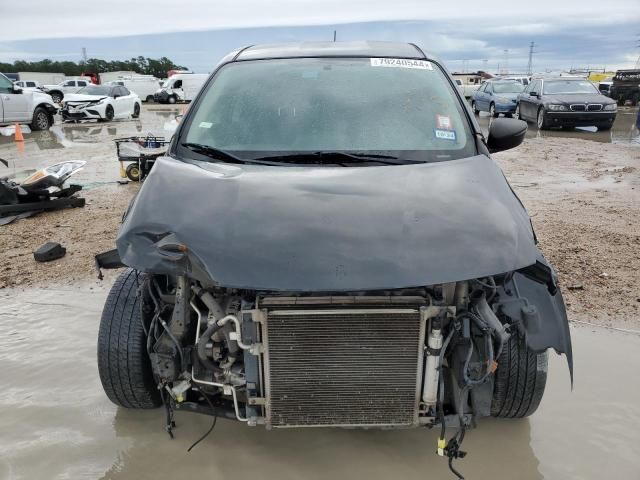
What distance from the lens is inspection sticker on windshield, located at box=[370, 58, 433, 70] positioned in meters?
3.46

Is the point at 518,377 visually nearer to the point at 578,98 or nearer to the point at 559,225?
the point at 559,225

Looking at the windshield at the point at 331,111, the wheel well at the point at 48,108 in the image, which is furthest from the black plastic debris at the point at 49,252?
the wheel well at the point at 48,108

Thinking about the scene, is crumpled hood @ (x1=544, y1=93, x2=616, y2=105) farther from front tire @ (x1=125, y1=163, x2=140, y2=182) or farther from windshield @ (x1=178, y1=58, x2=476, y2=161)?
windshield @ (x1=178, y1=58, x2=476, y2=161)

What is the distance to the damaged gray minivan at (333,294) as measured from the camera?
2.06m

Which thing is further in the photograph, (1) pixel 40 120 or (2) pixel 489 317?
(1) pixel 40 120

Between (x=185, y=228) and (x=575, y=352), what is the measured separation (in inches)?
107

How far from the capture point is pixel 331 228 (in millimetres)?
2127

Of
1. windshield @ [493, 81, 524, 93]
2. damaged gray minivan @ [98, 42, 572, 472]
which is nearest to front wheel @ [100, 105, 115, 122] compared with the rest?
windshield @ [493, 81, 524, 93]

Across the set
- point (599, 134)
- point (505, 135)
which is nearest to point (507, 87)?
point (599, 134)

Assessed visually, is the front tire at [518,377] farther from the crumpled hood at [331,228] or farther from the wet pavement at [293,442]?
the crumpled hood at [331,228]

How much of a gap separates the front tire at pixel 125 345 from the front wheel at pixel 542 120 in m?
15.2

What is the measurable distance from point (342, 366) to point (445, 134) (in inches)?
58.8

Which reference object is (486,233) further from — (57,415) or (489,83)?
(489,83)

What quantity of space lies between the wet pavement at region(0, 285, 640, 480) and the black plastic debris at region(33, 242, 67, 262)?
6.72ft
